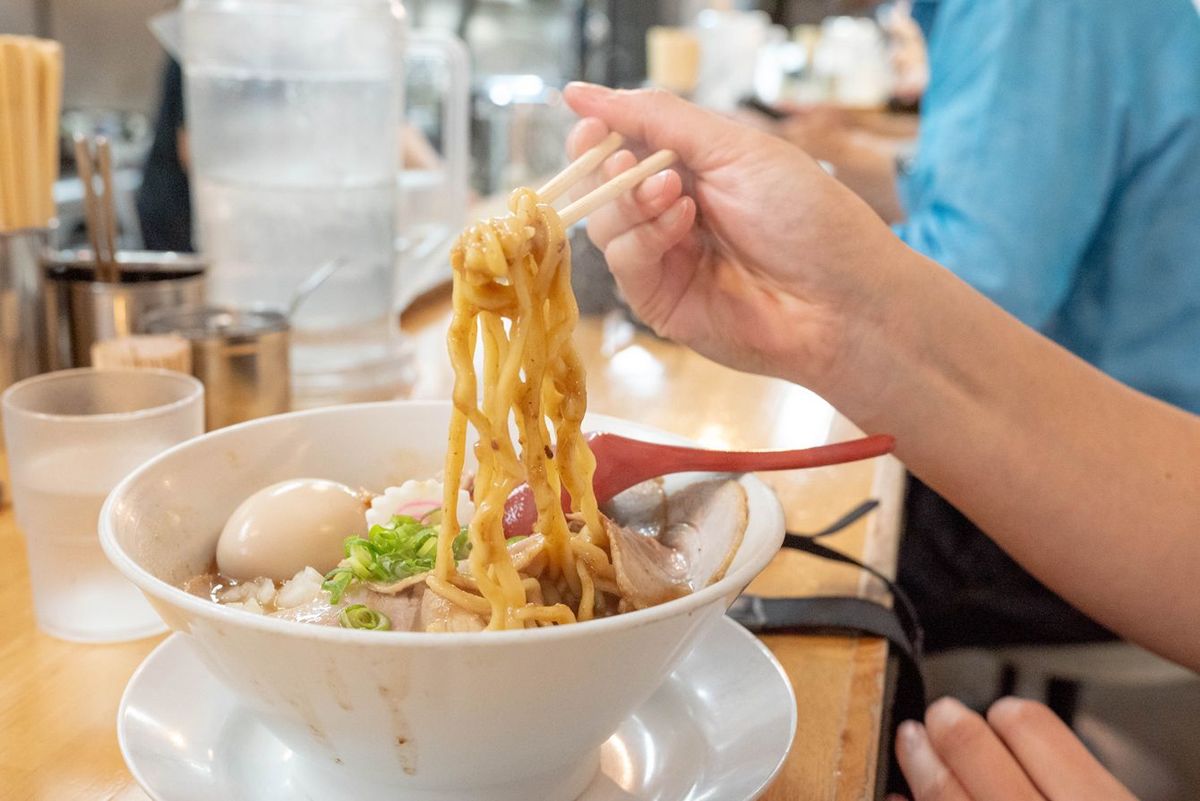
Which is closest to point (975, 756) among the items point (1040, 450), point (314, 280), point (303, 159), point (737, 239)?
point (1040, 450)

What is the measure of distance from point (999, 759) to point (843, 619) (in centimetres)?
18

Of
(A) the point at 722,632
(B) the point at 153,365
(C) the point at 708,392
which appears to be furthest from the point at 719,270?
(B) the point at 153,365

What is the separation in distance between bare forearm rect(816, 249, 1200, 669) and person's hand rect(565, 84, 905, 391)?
5cm

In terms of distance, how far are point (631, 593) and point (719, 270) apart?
1.57 feet

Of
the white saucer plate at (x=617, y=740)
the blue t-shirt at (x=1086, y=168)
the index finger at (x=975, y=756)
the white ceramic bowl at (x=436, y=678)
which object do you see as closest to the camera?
the white ceramic bowl at (x=436, y=678)

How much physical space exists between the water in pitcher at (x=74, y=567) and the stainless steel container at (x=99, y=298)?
42cm

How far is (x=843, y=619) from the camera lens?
0.90 meters

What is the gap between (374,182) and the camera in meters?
1.57

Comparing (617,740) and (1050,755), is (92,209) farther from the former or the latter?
(1050,755)

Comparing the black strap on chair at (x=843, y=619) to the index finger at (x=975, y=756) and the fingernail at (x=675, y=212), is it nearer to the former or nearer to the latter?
the index finger at (x=975, y=756)

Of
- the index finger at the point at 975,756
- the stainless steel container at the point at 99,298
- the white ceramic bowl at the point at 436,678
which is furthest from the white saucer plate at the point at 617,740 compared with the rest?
the stainless steel container at the point at 99,298

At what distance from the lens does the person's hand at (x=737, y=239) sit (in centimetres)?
89

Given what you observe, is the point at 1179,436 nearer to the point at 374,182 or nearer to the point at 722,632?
the point at 722,632

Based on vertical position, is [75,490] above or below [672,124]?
below
